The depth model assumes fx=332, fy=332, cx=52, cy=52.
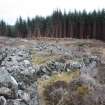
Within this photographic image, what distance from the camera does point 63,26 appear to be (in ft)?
369

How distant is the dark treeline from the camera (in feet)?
337

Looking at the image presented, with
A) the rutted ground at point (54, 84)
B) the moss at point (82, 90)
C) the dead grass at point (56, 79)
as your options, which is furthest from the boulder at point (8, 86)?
the moss at point (82, 90)

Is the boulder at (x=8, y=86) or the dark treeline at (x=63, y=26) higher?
the dark treeline at (x=63, y=26)

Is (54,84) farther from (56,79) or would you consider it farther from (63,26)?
(63,26)

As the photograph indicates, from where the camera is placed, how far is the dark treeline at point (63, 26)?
10281cm

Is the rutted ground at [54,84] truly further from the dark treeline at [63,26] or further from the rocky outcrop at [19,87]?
the dark treeline at [63,26]

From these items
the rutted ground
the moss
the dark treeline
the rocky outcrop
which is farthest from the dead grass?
the dark treeline

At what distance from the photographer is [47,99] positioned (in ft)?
59.9

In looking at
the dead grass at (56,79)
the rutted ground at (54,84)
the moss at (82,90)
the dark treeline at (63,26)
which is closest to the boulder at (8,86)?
the rutted ground at (54,84)

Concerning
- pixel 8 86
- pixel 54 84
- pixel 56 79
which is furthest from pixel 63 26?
pixel 8 86

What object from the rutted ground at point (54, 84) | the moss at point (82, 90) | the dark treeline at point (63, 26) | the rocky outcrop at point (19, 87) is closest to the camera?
the rutted ground at point (54, 84)

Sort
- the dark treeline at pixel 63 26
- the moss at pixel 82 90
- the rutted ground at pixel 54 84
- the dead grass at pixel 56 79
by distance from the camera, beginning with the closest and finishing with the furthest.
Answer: the rutted ground at pixel 54 84 → the moss at pixel 82 90 → the dead grass at pixel 56 79 → the dark treeline at pixel 63 26

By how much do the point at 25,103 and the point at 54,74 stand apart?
6.07 m

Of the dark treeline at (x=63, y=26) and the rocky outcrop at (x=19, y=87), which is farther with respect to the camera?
the dark treeline at (x=63, y=26)
